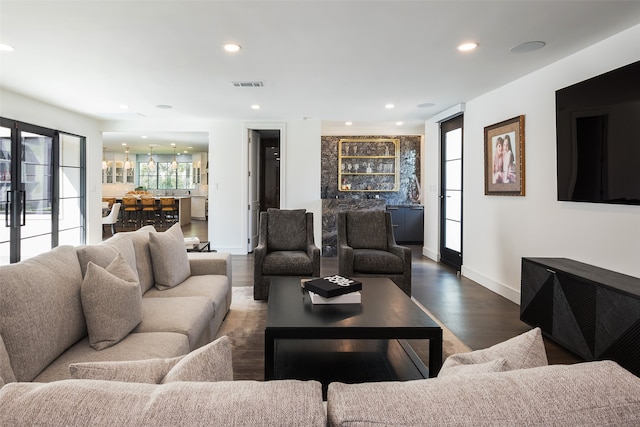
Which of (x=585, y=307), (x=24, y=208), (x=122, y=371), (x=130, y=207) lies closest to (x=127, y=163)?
(x=130, y=207)

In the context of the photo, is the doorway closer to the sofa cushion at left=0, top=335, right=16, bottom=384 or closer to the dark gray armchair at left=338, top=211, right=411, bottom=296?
the dark gray armchair at left=338, top=211, right=411, bottom=296

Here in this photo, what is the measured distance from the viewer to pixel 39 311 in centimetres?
146

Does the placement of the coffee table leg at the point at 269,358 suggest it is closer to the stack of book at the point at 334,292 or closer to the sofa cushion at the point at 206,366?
the stack of book at the point at 334,292

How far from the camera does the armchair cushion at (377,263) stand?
4.07m

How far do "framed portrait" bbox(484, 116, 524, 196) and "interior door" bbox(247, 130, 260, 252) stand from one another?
3.98 metres

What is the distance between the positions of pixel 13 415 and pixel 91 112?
21.8 feet

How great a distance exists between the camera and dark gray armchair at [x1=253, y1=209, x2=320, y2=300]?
12.8 feet

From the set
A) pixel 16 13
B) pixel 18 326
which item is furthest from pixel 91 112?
pixel 18 326

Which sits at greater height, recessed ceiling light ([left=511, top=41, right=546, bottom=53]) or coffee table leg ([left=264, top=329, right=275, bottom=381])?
recessed ceiling light ([left=511, top=41, right=546, bottom=53])

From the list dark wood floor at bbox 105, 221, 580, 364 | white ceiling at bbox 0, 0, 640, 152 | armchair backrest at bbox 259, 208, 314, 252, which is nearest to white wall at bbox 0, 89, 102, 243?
white ceiling at bbox 0, 0, 640, 152

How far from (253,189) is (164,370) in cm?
637

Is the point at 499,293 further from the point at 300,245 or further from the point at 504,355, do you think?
the point at 504,355

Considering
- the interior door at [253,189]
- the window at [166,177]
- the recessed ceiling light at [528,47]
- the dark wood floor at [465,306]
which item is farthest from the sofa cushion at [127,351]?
the window at [166,177]

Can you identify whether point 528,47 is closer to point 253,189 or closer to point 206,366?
point 206,366
